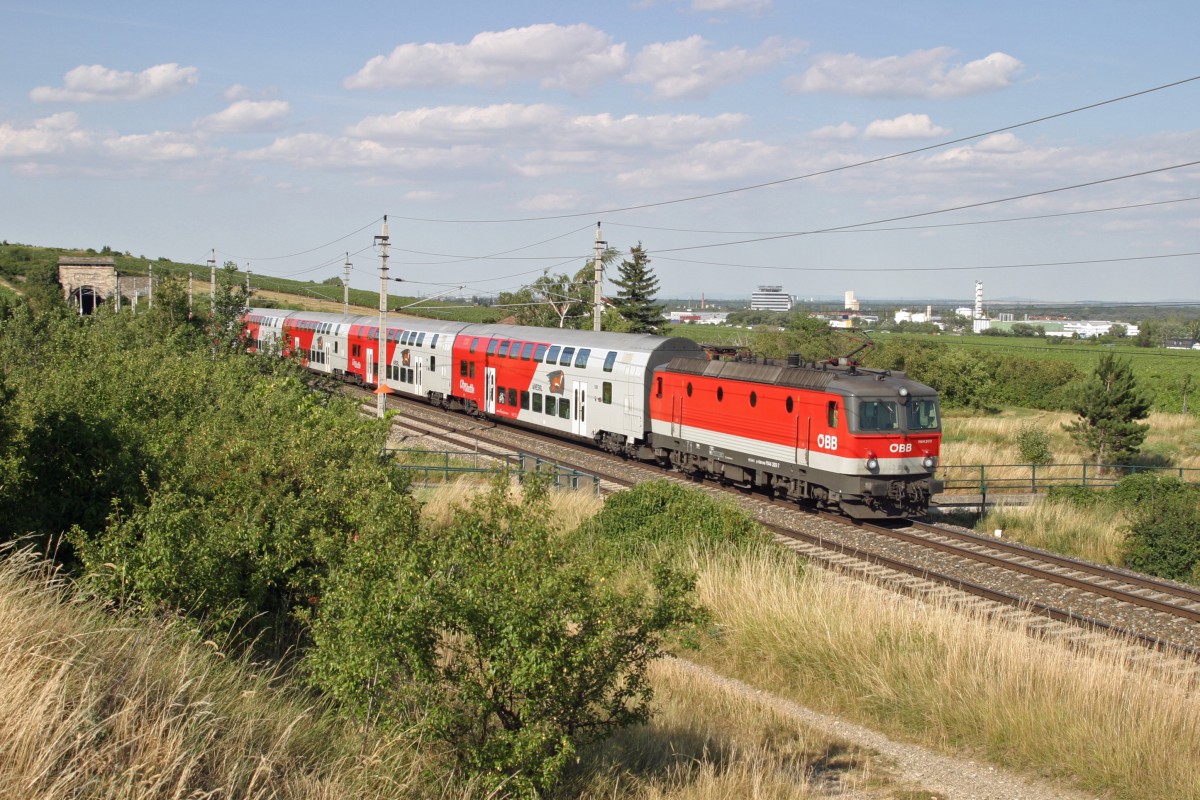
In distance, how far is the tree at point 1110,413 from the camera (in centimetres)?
4219

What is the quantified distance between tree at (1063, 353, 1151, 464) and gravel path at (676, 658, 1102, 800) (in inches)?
1403

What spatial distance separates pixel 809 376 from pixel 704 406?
3.94m

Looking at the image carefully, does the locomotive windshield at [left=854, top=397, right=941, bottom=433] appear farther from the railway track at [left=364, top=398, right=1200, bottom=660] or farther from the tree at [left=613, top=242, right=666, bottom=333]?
the tree at [left=613, top=242, right=666, bottom=333]

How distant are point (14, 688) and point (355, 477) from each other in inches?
211

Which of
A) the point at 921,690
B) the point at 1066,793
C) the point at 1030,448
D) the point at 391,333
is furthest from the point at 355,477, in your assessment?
the point at 391,333

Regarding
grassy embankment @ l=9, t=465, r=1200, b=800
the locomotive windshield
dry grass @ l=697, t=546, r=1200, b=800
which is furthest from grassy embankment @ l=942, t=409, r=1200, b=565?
dry grass @ l=697, t=546, r=1200, b=800

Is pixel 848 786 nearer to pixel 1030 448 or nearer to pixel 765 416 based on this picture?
pixel 765 416

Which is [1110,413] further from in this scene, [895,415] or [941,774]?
[941,774]

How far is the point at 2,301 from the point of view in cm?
4484

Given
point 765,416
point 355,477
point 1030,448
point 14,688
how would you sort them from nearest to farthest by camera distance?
1. point 14,688
2. point 355,477
3. point 765,416
4. point 1030,448

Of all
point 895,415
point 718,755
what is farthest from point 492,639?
point 895,415

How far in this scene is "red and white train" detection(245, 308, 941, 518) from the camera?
837 inches

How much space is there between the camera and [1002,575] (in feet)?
59.2

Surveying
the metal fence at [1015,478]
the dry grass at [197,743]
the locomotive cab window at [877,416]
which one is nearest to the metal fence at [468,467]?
the locomotive cab window at [877,416]
